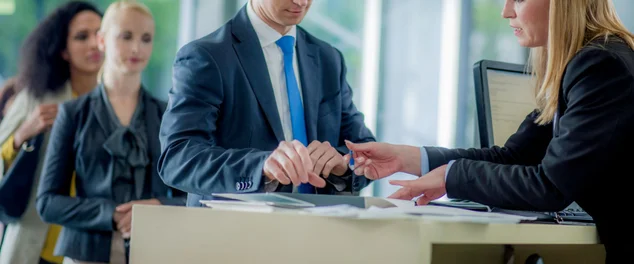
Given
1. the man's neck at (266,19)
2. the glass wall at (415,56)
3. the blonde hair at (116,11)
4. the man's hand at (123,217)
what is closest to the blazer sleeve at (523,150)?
the man's neck at (266,19)

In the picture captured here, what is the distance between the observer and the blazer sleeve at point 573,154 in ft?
4.18

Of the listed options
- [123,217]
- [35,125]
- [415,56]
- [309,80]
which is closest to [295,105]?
[309,80]

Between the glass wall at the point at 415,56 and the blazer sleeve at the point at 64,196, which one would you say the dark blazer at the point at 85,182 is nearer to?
the blazer sleeve at the point at 64,196

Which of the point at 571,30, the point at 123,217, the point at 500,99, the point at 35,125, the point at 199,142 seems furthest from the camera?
the point at 35,125

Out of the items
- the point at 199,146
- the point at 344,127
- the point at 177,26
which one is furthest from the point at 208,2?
the point at 199,146

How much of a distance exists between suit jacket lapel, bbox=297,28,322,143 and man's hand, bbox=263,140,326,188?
445 millimetres

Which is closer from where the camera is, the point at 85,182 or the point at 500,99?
the point at 500,99

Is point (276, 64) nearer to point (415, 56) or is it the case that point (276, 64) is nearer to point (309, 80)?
point (309, 80)

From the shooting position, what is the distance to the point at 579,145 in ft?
4.19

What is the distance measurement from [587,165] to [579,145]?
35mm

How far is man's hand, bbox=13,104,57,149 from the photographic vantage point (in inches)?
121

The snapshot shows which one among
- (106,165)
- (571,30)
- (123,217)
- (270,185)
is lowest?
(123,217)

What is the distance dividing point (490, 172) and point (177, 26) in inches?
115

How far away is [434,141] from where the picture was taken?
489 cm
